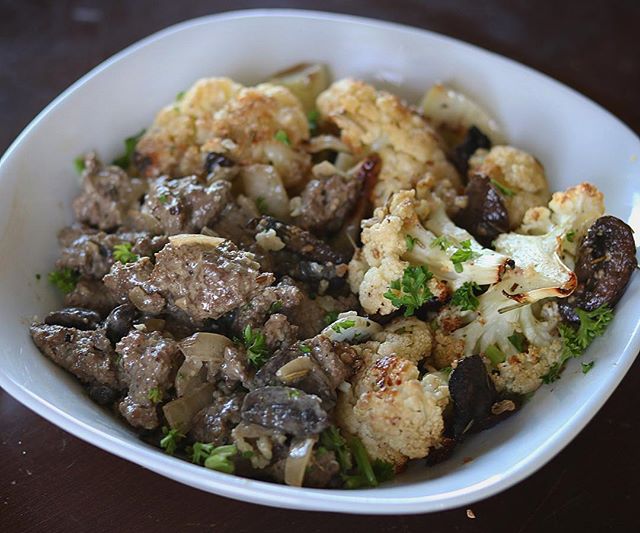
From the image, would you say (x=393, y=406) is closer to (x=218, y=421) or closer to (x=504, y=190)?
(x=218, y=421)

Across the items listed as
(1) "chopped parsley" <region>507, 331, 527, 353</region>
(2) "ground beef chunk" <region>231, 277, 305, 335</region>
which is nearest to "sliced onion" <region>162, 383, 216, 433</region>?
(2) "ground beef chunk" <region>231, 277, 305, 335</region>

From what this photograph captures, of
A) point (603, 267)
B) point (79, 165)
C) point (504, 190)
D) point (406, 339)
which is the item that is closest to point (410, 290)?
point (406, 339)

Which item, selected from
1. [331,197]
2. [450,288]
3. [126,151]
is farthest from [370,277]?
[126,151]

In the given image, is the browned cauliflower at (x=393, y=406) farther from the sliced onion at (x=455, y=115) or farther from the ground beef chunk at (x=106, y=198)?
the sliced onion at (x=455, y=115)

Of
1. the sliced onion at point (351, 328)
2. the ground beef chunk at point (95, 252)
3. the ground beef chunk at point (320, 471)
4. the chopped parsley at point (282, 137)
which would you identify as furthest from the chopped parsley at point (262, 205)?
the ground beef chunk at point (320, 471)

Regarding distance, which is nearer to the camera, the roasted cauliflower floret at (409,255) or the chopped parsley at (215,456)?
the chopped parsley at (215,456)

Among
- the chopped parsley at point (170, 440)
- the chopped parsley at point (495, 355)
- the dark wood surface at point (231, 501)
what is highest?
the chopped parsley at point (495, 355)
